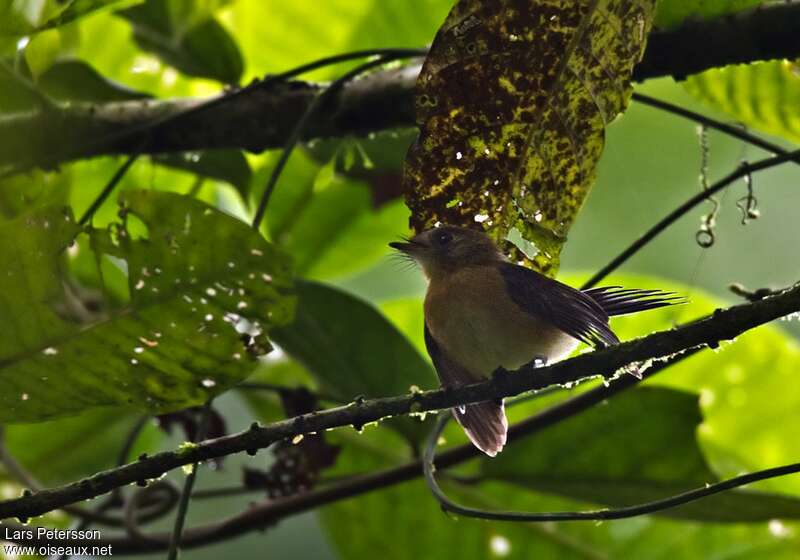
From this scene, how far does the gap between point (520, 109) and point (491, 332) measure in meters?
0.60

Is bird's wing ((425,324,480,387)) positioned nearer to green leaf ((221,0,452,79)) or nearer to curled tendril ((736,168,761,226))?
curled tendril ((736,168,761,226))

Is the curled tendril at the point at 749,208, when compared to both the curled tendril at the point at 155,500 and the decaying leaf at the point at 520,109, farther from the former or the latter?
the curled tendril at the point at 155,500

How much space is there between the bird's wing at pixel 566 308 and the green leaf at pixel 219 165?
79 centimetres

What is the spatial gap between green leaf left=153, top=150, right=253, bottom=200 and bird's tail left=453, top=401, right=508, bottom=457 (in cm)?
90

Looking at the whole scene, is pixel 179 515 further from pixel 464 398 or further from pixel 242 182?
pixel 242 182

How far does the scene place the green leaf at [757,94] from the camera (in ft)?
7.16

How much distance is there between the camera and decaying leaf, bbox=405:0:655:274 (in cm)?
162

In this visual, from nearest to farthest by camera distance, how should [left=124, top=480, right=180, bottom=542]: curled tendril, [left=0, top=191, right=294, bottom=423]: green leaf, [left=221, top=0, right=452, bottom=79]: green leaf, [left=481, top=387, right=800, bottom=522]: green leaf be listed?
[left=0, top=191, right=294, bottom=423]: green leaf → [left=481, top=387, right=800, bottom=522]: green leaf → [left=124, top=480, right=180, bottom=542]: curled tendril → [left=221, top=0, right=452, bottom=79]: green leaf

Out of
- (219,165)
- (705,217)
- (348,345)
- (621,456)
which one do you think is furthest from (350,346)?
(705,217)

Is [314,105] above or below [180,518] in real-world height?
above

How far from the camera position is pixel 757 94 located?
220 cm

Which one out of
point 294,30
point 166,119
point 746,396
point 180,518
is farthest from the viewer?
point 294,30

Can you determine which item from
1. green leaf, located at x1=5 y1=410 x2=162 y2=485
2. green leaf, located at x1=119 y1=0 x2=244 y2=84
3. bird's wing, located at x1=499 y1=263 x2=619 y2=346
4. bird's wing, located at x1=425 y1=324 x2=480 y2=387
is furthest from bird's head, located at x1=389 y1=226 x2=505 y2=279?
green leaf, located at x1=5 y1=410 x2=162 y2=485

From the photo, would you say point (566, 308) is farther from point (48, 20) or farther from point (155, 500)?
point (155, 500)
